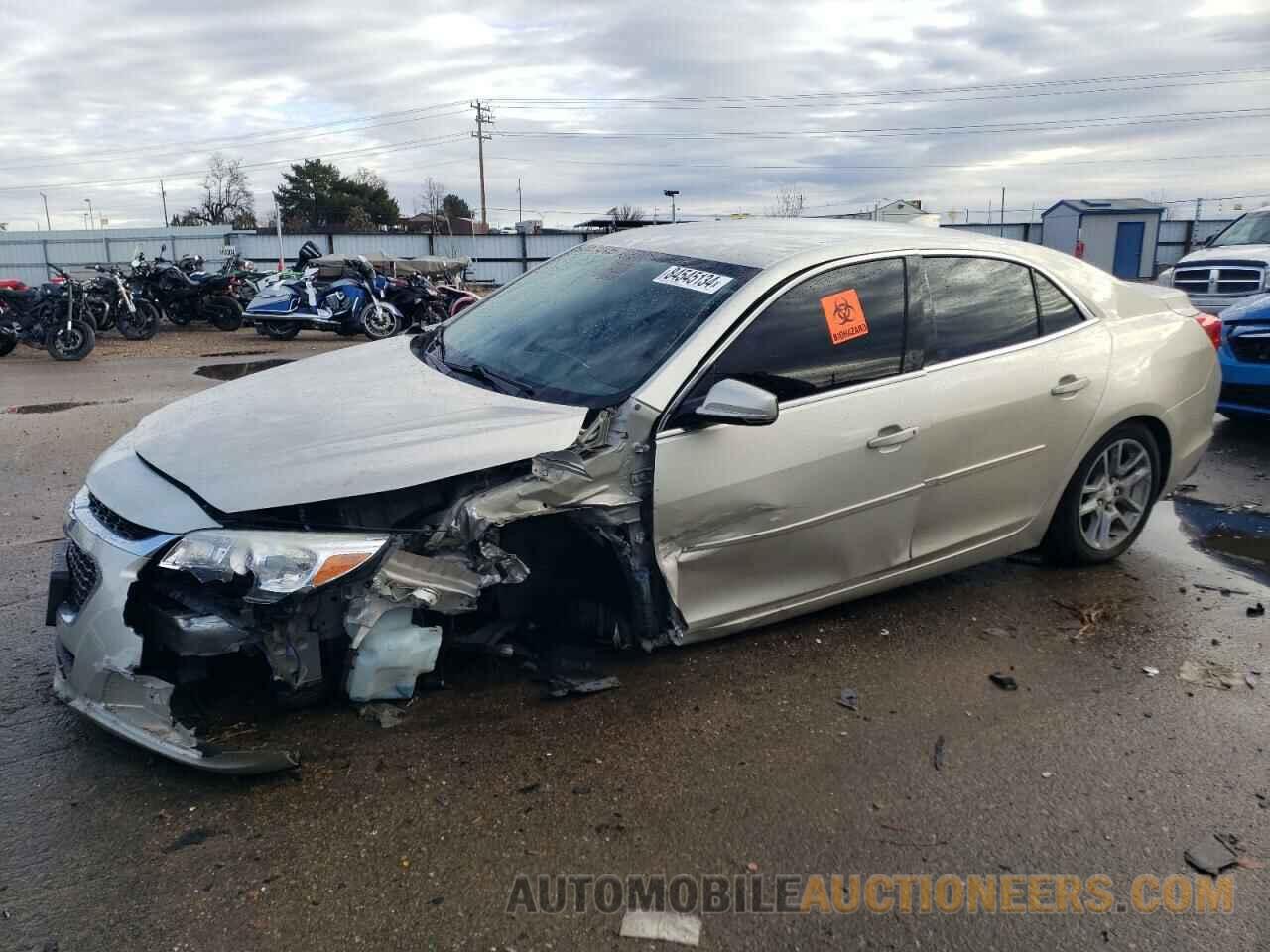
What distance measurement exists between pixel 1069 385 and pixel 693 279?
1778mm

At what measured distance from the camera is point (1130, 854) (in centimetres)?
269

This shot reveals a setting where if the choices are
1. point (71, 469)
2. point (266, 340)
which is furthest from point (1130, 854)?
point (266, 340)

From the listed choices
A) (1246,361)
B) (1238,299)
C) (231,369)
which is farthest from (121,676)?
(1238,299)

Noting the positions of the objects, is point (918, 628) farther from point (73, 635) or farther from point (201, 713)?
point (73, 635)

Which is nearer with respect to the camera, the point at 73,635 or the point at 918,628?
the point at 73,635

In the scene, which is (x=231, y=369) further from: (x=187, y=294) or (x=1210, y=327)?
(x=1210, y=327)

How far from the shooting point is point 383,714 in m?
3.27

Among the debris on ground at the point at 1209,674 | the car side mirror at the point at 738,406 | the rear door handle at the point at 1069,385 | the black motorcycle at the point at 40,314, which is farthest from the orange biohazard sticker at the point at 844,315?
the black motorcycle at the point at 40,314

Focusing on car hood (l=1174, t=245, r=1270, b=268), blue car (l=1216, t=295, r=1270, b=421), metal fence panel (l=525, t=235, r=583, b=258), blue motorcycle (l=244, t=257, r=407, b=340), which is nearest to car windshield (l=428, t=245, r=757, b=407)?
blue car (l=1216, t=295, r=1270, b=421)

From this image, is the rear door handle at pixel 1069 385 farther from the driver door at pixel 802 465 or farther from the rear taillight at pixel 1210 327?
the rear taillight at pixel 1210 327

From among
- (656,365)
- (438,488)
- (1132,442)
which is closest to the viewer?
(438,488)

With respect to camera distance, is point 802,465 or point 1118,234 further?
point 1118,234

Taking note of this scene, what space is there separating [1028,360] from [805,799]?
2236 millimetres

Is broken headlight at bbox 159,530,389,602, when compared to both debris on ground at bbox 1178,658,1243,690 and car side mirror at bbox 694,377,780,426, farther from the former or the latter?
debris on ground at bbox 1178,658,1243,690
